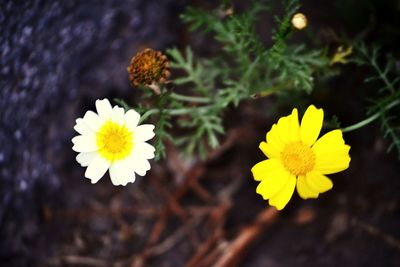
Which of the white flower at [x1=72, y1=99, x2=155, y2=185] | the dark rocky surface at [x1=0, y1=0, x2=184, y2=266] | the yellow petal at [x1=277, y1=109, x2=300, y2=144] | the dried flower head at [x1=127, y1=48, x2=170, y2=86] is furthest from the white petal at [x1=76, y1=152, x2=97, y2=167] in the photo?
the yellow petal at [x1=277, y1=109, x2=300, y2=144]

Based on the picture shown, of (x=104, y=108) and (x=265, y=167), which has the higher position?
(x=104, y=108)

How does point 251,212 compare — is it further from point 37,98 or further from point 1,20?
point 1,20

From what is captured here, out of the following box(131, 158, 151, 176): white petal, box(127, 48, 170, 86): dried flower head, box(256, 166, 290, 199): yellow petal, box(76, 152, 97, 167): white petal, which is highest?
box(127, 48, 170, 86): dried flower head

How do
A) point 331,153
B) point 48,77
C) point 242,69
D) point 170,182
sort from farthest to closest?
point 170,182 → point 48,77 → point 242,69 → point 331,153

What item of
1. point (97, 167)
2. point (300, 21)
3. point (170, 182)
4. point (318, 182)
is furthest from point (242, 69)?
point (170, 182)

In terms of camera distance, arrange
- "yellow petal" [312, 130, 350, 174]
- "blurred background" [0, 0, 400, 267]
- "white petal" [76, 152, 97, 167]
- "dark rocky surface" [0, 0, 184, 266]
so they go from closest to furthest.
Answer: "yellow petal" [312, 130, 350, 174]
"white petal" [76, 152, 97, 167]
"dark rocky surface" [0, 0, 184, 266]
"blurred background" [0, 0, 400, 267]

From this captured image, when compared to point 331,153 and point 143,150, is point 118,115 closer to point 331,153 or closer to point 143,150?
point 143,150

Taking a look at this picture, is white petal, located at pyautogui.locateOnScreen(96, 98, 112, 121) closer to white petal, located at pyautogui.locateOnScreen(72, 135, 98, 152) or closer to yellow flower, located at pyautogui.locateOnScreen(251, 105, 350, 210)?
white petal, located at pyautogui.locateOnScreen(72, 135, 98, 152)

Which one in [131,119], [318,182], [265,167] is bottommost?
[318,182]
